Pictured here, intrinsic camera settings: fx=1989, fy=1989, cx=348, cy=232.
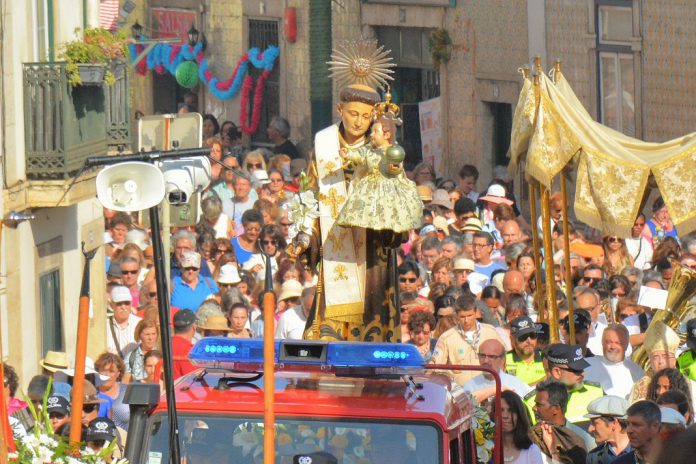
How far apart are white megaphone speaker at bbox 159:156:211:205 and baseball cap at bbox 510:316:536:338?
519 centimetres

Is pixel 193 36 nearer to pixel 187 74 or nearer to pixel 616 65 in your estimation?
pixel 187 74

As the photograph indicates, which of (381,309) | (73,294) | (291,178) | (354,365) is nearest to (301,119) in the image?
(291,178)

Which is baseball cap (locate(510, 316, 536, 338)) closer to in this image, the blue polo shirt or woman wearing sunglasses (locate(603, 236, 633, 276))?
the blue polo shirt

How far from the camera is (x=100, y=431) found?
9.31 meters

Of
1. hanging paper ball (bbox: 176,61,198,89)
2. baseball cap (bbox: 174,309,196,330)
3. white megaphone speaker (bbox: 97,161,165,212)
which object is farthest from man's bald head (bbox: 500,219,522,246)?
hanging paper ball (bbox: 176,61,198,89)

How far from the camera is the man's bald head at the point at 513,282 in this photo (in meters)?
14.8

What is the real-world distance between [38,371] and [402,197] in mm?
7931

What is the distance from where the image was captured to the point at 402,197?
10.1 meters

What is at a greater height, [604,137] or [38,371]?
[604,137]

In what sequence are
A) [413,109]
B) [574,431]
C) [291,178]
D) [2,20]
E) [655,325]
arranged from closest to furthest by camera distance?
[574,431], [655,325], [2,20], [291,178], [413,109]

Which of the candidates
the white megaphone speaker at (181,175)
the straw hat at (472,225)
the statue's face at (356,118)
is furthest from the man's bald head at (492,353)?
the straw hat at (472,225)

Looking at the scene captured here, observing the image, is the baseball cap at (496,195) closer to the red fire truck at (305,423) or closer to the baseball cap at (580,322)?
the baseball cap at (580,322)

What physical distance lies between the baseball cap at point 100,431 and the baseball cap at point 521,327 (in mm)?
3664

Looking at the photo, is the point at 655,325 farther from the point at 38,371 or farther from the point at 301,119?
the point at 301,119
